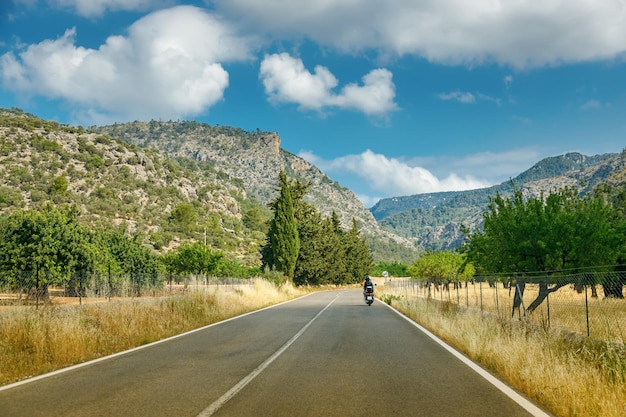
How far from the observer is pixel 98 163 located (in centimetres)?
10900

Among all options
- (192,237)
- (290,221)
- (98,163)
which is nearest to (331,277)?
(290,221)

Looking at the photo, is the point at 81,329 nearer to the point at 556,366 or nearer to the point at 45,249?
the point at 556,366

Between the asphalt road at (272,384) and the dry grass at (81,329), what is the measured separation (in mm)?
904

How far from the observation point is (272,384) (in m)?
7.66

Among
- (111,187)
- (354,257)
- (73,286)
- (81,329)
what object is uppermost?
(111,187)

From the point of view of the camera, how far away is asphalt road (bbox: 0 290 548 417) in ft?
20.1

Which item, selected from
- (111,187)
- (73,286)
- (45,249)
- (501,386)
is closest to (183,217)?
(111,187)

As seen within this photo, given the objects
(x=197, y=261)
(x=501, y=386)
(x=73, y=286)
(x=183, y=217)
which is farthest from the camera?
(x=183, y=217)

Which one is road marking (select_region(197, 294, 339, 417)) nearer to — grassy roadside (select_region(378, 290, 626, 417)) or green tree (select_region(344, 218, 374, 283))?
grassy roadside (select_region(378, 290, 626, 417))

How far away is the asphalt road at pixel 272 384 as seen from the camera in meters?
6.11

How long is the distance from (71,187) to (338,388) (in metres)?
99.5

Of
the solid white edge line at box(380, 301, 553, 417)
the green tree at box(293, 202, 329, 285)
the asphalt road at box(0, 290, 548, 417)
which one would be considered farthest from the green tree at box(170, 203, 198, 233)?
the solid white edge line at box(380, 301, 553, 417)

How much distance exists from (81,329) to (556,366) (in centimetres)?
1029

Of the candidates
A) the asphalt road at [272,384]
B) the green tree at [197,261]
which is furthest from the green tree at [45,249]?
the green tree at [197,261]
